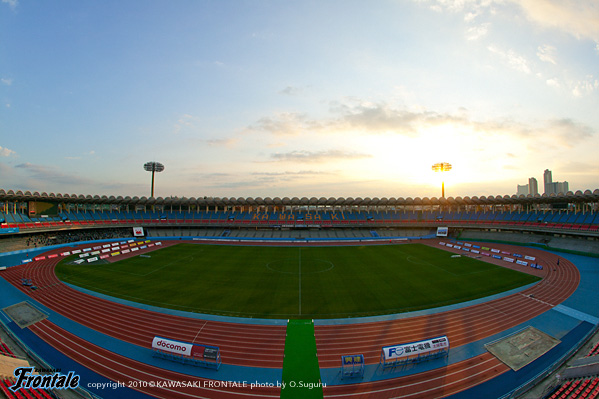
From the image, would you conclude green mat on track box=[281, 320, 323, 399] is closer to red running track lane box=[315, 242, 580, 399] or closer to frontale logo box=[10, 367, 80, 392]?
red running track lane box=[315, 242, 580, 399]

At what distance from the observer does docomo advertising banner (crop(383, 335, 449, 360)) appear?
11.8 meters

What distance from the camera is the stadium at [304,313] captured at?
11.3 m

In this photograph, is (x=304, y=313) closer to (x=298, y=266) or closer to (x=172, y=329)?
(x=172, y=329)

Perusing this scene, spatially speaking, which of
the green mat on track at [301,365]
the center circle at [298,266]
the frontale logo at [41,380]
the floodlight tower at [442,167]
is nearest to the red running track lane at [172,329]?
the green mat on track at [301,365]

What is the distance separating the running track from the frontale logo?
4.02 feet

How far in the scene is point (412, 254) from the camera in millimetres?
36656

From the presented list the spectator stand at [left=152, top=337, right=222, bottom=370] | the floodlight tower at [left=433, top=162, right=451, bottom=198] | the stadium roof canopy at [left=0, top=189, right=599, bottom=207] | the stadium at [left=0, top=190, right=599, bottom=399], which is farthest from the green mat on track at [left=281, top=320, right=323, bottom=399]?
the floodlight tower at [left=433, top=162, right=451, bottom=198]

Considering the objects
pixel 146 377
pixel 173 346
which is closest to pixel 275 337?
pixel 173 346

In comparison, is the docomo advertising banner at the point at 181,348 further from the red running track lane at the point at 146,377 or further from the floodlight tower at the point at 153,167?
the floodlight tower at the point at 153,167

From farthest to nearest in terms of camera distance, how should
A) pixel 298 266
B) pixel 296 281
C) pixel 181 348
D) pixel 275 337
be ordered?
pixel 298 266, pixel 296 281, pixel 275 337, pixel 181 348

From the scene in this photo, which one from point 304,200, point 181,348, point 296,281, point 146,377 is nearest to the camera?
point 146,377

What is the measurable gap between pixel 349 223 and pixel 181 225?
119 ft

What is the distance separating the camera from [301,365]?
477 inches

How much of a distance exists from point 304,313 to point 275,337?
331 cm
